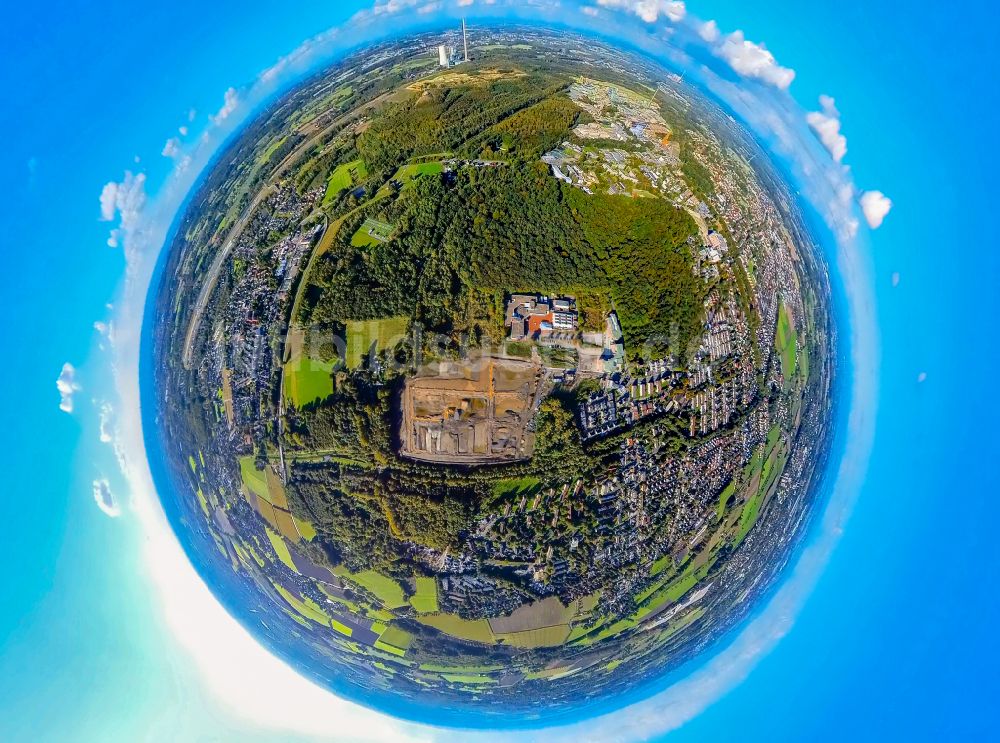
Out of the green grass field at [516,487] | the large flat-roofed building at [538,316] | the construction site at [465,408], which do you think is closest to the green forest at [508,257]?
the large flat-roofed building at [538,316]

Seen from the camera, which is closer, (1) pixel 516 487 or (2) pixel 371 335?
(1) pixel 516 487

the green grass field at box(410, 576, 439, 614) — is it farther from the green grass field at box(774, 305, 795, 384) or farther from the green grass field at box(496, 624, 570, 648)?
the green grass field at box(774, 305, 795, 384)

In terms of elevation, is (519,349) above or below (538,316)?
below

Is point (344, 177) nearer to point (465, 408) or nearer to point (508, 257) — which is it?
point (508, 257)

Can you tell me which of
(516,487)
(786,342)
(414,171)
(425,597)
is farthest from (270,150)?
(786,342)

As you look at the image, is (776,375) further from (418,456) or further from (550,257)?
(418,456)

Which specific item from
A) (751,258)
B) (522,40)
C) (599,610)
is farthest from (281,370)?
(751,258)
